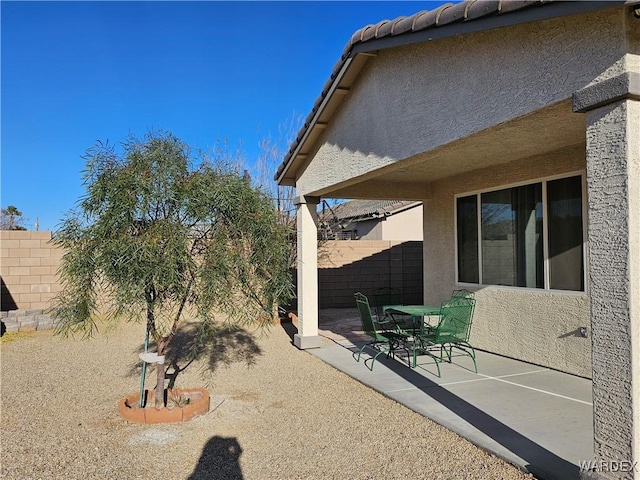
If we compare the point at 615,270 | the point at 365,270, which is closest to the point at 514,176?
the point at 615,270

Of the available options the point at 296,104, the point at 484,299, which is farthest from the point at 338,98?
the point at 296,104

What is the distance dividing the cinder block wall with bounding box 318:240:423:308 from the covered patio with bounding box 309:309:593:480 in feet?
23.3

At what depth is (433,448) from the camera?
4465mm

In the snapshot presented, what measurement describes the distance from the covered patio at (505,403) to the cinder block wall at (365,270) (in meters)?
7.10

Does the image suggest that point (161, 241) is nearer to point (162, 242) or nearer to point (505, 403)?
point (162, 242)

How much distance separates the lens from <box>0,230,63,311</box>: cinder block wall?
41.4ft

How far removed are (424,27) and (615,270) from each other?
9.23 feet

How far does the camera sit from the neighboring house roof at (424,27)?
128 inches

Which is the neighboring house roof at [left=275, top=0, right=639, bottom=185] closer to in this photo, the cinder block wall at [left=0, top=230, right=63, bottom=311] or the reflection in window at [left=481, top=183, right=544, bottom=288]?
the reflection in window at [left=481, top=183, right=544, bottom=288]

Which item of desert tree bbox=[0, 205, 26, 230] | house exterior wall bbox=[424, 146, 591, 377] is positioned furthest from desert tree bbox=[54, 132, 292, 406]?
desert tree bbox=[0, 205, 26, 230]

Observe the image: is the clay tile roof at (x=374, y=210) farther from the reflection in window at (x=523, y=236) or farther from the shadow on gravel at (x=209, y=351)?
the reflection in window at (x=523, y=236)

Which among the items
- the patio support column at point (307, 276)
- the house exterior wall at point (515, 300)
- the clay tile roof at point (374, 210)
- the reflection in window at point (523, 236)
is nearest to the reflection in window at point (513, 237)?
the reflection in window at point (523, 236)

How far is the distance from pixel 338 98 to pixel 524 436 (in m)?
5.25

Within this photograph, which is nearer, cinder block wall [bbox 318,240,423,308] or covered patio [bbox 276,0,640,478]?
covered patio [bbox 276,0,640,478]
